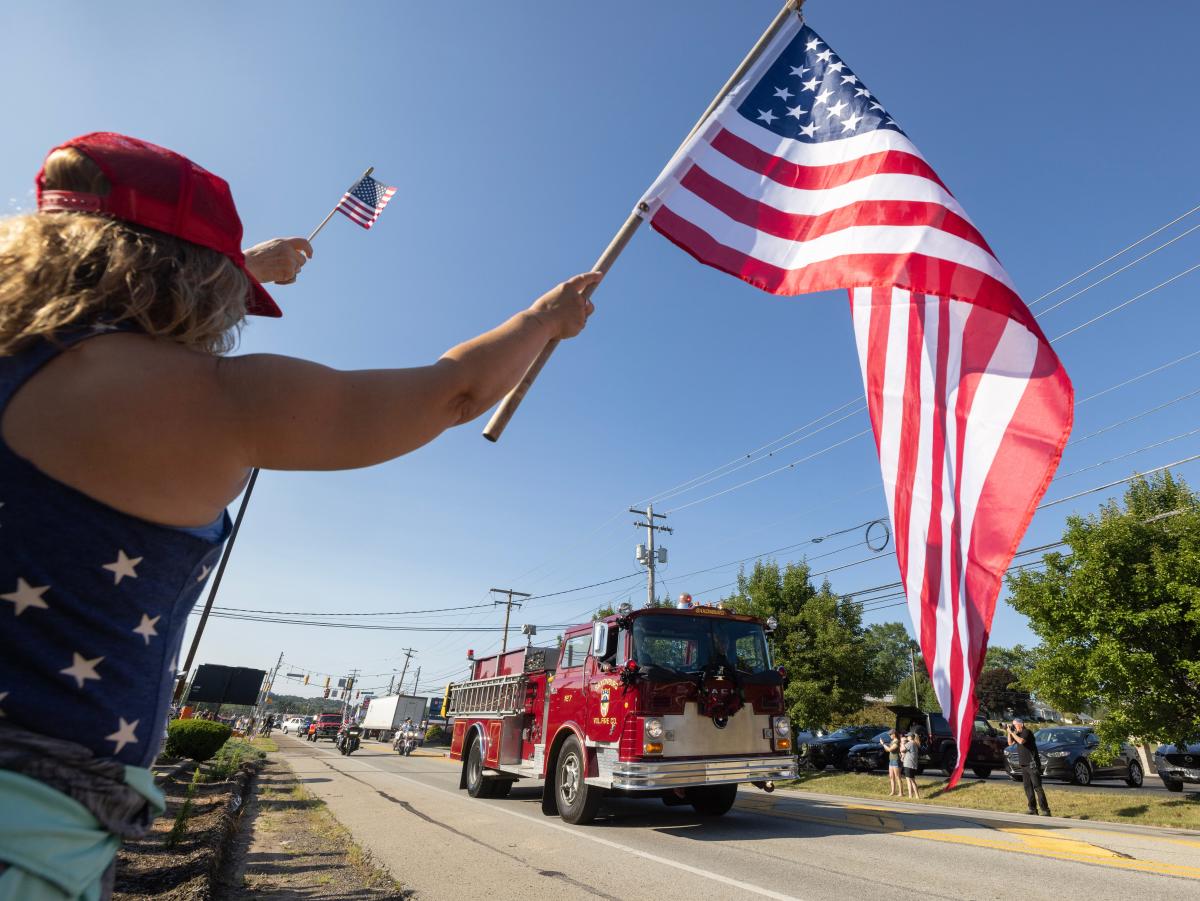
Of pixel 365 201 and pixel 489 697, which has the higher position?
pixel 365 201

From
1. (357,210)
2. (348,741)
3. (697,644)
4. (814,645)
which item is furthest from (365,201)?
(348,741)

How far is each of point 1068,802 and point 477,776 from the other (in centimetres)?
1188

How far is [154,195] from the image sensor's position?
1242 millimetres

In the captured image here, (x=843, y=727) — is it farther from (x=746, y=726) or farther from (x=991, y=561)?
(x=991, y=561)

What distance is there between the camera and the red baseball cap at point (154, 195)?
4.01 ft

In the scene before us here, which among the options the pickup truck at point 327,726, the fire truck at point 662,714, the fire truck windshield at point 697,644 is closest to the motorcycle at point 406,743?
the pickup truck at point 327,726

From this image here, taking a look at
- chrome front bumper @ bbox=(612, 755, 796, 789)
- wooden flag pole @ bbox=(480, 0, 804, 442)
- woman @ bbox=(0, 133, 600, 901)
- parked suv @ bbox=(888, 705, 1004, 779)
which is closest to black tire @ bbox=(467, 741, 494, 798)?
chrome front bumper @ bbox=(612, 755, 796, 789)

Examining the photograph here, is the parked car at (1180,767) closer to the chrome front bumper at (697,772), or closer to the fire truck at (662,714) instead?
the fire truck at (662,714)

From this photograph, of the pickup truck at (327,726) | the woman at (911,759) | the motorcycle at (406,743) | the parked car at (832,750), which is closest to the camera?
the woman at (911,759)

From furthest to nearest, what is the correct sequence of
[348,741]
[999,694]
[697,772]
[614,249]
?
1. [999,694]
2. [348,741]
3. [697,772]
4. [614,249]

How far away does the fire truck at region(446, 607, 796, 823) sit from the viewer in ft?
27.9

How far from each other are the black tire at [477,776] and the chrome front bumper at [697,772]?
532cm

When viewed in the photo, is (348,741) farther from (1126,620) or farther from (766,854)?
(1126,620)

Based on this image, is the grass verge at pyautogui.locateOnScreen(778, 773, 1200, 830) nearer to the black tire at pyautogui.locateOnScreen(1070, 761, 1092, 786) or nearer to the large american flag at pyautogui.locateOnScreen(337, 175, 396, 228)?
the black tire at pyautogui.locateOnScreen(1070, 761, 1092, 786)
